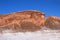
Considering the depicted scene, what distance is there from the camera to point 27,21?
15.2m

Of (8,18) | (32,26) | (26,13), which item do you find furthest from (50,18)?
(8,18)

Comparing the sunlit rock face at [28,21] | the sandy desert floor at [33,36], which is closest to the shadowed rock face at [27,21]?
the sunlit rock face at [28,21]

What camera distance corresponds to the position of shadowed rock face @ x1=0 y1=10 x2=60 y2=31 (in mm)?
14203

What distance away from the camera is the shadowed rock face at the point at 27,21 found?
14203 millimetres

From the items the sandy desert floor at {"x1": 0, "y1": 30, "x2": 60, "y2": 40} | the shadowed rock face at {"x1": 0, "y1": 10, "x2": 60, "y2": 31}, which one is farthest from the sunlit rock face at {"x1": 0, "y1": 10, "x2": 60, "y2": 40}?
the sandy desert floor at {"x1": 0, "y1": 30, "x2": 60, "y2": 40}

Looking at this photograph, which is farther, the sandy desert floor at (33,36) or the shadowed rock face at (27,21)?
the shadowed rock face at (27,21)

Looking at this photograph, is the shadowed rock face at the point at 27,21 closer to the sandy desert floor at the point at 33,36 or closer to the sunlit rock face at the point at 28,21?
the sunlit rock face at the point at 28,21

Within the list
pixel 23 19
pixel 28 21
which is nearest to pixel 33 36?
pixel 28 21

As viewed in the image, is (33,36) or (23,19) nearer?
(33,36)

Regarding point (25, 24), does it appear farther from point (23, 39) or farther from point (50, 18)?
point (23, 39)

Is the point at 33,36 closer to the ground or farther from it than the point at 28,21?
closer to the ground

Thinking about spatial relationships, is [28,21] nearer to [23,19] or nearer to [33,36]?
[23,19]

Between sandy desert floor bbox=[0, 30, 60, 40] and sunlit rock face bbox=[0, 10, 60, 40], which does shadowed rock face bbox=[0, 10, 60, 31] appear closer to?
sunlit rock face bbox=[0, 10, 60, 40]

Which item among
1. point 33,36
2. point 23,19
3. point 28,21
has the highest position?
point 23,19
